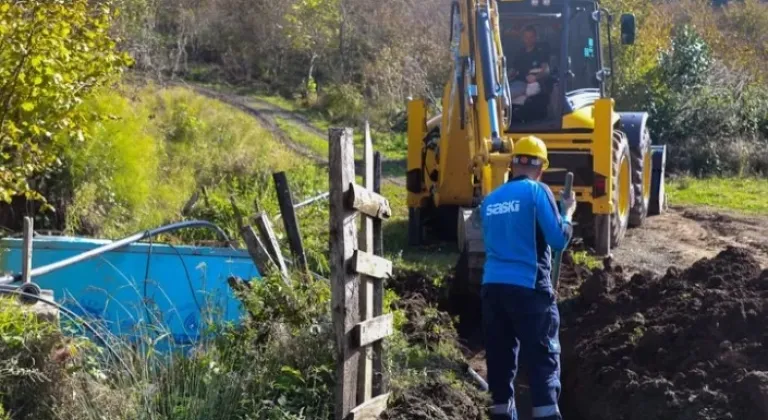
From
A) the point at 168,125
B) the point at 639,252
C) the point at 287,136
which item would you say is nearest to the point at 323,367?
the point at 639,252

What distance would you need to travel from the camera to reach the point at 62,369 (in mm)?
5758

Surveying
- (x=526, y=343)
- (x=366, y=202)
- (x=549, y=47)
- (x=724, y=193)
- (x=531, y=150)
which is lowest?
(x=724, y=193)

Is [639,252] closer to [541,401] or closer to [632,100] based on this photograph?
[541,401]

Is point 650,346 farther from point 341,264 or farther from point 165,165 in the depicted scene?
point 165,165

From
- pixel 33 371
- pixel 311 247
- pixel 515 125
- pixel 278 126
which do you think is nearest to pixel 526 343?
pixel 33 371

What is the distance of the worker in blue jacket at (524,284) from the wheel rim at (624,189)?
667 cm

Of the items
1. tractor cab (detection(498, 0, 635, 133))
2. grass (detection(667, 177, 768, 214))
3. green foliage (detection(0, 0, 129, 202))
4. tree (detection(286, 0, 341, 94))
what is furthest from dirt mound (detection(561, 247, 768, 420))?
tree (detection(286, 0, 341, 94))

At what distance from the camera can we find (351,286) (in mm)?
6039

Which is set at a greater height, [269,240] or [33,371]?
[269,240]

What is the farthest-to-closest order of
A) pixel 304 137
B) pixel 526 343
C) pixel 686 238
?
pixel 304 137 < pixel 686 238 < pixel 526 343

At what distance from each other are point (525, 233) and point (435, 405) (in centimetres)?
124

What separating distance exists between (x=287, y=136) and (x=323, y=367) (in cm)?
1971

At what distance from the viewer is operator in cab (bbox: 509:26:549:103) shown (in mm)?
12781

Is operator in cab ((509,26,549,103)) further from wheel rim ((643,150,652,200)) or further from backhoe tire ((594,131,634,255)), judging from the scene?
wheel rim ((643,150,652,200))
